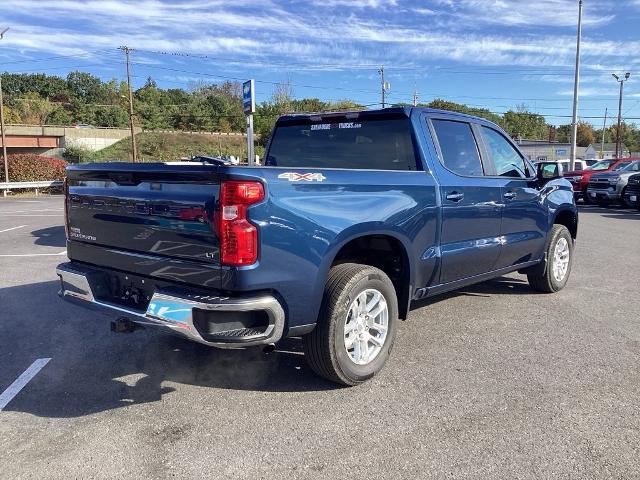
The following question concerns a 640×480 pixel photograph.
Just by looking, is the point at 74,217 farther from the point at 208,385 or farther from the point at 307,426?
the point at 307,426

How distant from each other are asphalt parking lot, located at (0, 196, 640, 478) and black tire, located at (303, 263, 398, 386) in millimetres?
145

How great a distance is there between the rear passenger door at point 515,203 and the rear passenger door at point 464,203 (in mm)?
159

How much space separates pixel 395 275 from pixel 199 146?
7176 cm

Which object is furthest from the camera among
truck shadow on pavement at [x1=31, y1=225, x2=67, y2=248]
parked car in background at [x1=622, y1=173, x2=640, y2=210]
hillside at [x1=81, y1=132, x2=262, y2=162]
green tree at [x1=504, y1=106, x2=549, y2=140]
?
green tree at [x1=504, y1=106, x2=549, y2=140]

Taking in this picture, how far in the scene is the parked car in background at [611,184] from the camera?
2011 cm

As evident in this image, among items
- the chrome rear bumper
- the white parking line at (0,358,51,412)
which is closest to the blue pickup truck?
the chrome rear bumper

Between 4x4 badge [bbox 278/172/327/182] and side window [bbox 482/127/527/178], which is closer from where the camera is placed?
4x4 badge [bbox 278/172/327/182]

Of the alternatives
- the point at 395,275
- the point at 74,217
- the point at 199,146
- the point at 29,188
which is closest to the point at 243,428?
the point at 395,275

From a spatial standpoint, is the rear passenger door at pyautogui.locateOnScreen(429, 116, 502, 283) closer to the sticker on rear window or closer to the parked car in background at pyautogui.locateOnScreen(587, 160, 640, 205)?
the sticker on rear window

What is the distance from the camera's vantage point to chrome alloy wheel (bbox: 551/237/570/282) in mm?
6566

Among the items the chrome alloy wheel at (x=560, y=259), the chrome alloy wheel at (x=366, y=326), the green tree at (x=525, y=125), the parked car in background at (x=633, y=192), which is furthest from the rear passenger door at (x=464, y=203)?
the green tree at (x=525, y=125)

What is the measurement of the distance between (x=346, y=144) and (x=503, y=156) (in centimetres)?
182

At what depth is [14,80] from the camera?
111750 millimetres

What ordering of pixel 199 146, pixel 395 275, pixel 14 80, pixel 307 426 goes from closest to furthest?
pixel 307 426 → pixel 395 275 → pixel 199 146 → pixel 14 80
